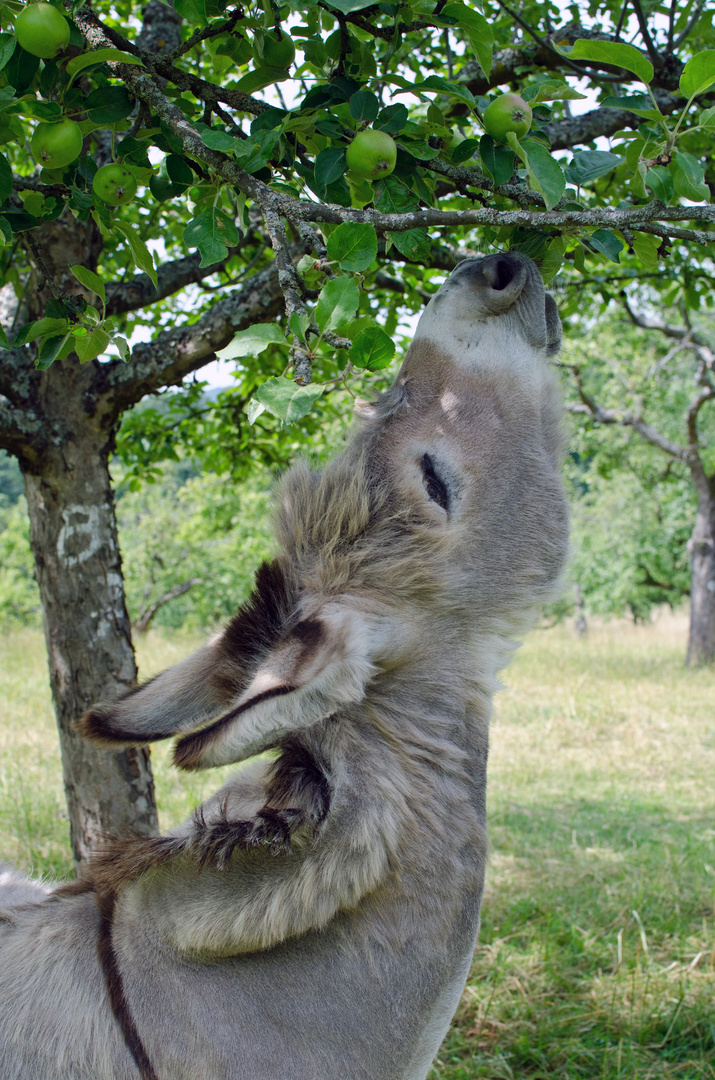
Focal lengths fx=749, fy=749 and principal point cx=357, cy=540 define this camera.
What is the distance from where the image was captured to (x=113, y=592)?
321cm

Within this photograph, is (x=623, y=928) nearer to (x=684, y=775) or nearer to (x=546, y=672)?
(x=684, y=775)

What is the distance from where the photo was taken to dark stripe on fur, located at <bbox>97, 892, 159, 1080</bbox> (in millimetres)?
1418

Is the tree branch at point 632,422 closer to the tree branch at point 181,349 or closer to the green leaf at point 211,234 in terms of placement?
the tree branch at point 181,349

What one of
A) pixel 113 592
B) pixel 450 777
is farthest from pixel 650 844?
pixel 450 777

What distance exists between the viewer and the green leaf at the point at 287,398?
1168 mm

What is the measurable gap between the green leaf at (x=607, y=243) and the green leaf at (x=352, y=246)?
0.48 m

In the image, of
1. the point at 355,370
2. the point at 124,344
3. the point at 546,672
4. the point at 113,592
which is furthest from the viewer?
the point at 546,672

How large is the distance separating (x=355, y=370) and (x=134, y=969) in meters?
1.23

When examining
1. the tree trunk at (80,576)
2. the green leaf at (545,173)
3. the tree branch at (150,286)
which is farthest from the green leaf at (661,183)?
the tree trunk at (80,576)

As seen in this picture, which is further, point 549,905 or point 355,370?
point 549,905

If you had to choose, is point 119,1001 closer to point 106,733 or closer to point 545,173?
point 106,733

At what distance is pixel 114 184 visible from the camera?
164 centimetres

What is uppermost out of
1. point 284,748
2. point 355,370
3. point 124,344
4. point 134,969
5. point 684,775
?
point 124,344

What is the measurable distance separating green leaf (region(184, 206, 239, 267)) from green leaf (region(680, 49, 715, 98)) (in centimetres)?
96
